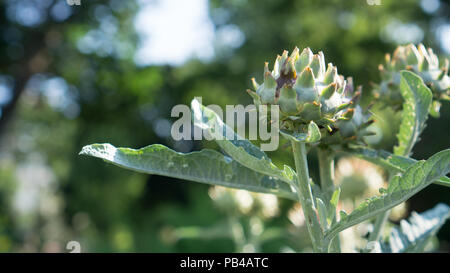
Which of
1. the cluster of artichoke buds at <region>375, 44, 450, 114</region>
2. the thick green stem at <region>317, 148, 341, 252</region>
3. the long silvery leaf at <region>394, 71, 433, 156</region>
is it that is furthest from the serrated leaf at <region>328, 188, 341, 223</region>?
the cluster of artichoke buds at <region>375, 44, 450, 114</region>

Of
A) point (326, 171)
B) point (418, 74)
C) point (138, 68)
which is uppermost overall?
point (138, 68)

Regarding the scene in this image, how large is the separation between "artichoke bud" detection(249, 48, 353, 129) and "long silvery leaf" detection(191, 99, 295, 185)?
0.06 metres

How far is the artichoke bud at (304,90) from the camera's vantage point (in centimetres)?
60

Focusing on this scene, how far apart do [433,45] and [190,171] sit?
742 centimetres

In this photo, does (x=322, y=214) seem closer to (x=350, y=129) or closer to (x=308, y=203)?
(x=308, y=203)

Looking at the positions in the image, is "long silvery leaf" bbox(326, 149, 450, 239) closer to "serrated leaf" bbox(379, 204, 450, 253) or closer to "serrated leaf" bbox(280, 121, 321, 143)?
"serrated leaf" bbox(280, 121, 321, 143)

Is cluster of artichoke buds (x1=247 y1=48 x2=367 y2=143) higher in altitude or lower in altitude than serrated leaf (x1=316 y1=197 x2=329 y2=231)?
higher

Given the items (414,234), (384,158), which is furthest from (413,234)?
(384,158)

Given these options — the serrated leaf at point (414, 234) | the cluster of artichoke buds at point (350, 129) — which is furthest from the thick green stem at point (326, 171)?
the serrated leaf at point (414, 234)

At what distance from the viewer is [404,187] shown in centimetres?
55

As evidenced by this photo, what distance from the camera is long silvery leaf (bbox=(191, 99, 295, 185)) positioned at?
21.9 inches

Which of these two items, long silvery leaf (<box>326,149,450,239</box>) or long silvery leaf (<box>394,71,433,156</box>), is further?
long silvery leaf (<box>394,71,433,156</box>)

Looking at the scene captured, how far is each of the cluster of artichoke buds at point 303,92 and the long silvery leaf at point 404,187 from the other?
11cm
